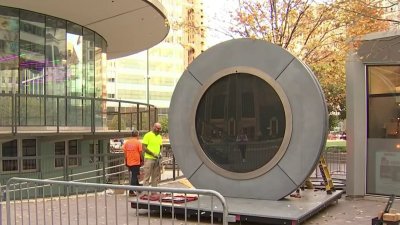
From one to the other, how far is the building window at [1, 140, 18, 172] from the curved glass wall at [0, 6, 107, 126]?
1.23 meters

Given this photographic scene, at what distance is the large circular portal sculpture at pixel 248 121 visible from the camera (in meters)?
9.49

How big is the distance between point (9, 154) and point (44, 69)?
11.5 ft

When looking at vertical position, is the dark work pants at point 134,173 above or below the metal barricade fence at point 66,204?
below

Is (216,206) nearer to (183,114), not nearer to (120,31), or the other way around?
(183,114)

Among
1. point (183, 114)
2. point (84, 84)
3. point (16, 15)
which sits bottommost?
point (183, 114)

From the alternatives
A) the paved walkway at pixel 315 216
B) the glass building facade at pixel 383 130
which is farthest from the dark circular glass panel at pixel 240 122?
the glass building facade at pixel 383 130

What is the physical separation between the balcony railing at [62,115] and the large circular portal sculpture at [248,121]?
744 centimetres

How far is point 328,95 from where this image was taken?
35062 millimetres

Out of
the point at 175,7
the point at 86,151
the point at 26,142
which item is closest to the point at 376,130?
the point at 26,142

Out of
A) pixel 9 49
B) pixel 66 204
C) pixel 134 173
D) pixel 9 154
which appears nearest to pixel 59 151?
pixel 9 154

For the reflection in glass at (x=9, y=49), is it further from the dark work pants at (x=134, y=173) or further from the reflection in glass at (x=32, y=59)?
the dark work pants at (x=134, y=173)

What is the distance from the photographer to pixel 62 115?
18.8 m

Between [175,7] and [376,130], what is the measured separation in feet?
189

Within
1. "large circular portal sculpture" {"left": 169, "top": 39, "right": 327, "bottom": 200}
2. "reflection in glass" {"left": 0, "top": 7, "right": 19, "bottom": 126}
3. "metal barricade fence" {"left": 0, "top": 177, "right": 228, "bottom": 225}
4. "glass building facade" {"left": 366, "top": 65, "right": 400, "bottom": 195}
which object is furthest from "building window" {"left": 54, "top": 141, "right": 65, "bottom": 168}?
"metal barricade fence" {"left": 0, "top": 177, "right": 228, "bottom": 225}
